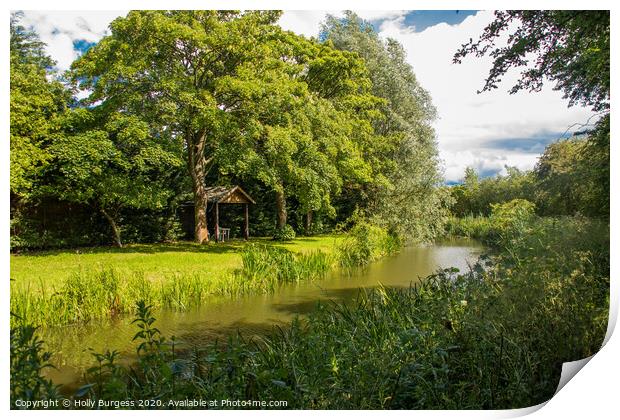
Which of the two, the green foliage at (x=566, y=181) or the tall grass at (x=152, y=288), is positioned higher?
the green foliage at (x=566, y=181)

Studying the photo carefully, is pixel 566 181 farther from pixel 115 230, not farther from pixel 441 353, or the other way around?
pixel 115 230

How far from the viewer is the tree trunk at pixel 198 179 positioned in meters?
4.64

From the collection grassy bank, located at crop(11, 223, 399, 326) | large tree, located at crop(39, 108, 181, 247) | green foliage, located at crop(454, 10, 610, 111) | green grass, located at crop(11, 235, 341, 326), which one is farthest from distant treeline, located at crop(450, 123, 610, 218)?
large tree, located at crop(39, 108, 181, 247)

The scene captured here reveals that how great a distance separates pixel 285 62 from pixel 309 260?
102 inches

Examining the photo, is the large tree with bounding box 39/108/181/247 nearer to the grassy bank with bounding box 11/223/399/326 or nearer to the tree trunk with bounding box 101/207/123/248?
the tree trunk with bounding box 101/207/123/248

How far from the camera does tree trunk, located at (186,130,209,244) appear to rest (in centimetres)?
464

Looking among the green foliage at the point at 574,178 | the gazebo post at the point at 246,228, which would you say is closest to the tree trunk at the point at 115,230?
the gazebo post at the point at 246,228

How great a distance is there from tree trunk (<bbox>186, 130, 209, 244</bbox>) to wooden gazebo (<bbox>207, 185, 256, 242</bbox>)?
A: 11 centimetres

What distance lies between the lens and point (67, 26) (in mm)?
3320

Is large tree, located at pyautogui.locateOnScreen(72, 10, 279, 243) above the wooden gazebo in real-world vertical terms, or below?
above

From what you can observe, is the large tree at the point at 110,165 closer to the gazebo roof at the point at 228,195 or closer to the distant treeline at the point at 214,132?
the distant treeline at the point at 214,132

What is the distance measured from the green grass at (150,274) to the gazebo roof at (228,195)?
53cm

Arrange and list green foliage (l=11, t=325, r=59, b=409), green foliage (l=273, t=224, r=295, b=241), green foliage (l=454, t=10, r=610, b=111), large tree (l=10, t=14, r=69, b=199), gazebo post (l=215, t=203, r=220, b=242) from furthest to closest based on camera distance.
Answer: green foliage (l=273, t=224, r=295, b=241), gazebo post (l=215, t=203, r=220, b=242), green foliage (l=454, t=10, r=610, b=111), large tree (l=10, t=14, r=69, b=199), green foliage (l=11, t=325, r=59, b=409)
